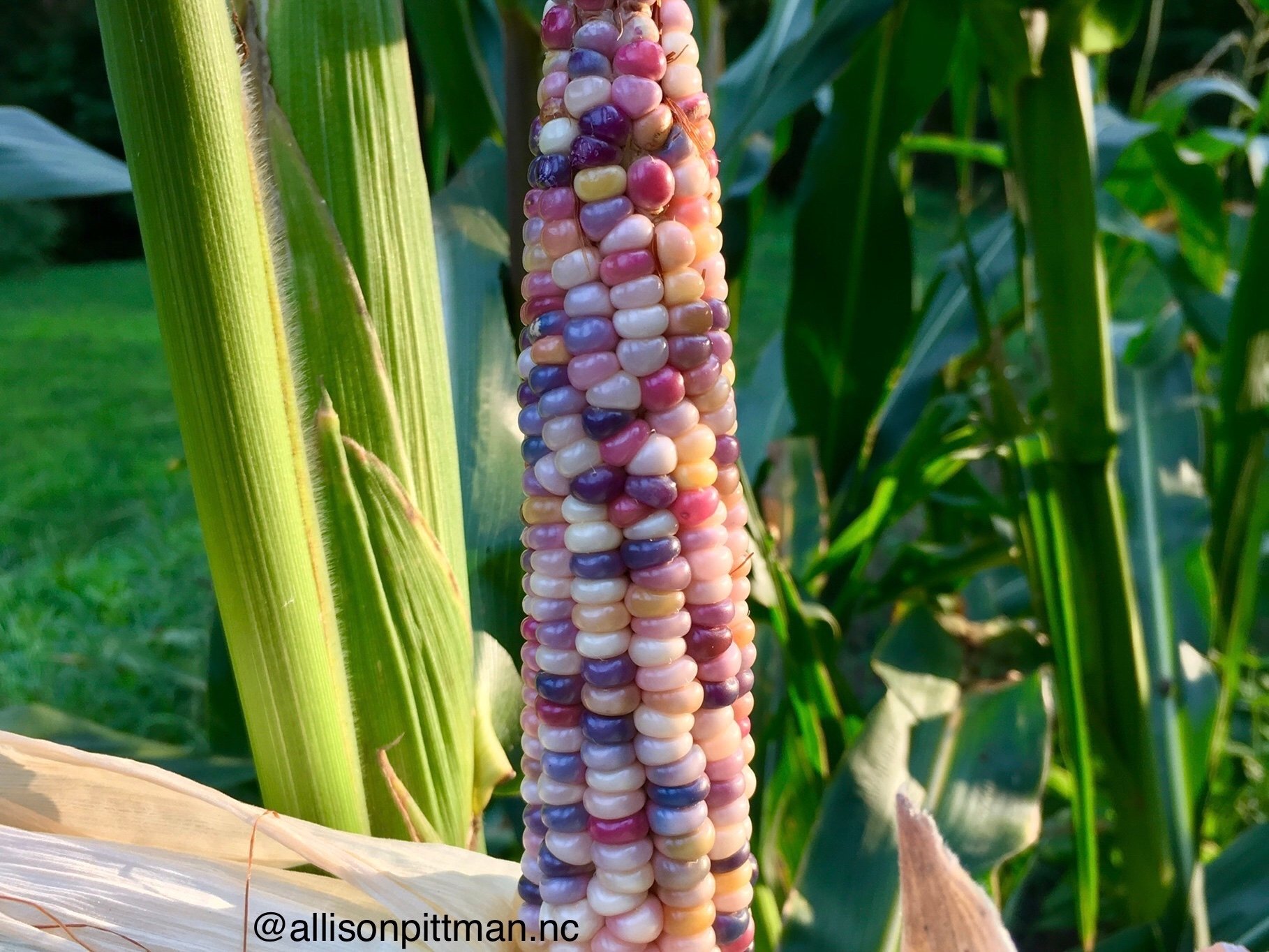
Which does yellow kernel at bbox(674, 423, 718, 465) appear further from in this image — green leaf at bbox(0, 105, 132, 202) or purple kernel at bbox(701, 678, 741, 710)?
green leaf at bbox(0, 105, 132, 202)

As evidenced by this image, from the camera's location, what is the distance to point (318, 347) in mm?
360

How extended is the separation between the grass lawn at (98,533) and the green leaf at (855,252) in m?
0.67

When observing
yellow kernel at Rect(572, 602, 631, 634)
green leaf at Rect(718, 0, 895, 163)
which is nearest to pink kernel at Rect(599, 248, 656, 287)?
yellow kernel at Rect(572, 602, 631, 634)

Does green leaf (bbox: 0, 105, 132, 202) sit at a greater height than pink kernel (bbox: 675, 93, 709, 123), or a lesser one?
lesser

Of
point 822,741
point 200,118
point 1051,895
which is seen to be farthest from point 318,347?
point 1051,895

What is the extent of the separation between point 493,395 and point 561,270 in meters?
0.27

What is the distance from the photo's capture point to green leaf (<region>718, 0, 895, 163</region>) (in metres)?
0.75

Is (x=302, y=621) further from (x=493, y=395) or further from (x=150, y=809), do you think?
(x=493, y=395)

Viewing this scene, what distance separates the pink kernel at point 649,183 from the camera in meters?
0.29

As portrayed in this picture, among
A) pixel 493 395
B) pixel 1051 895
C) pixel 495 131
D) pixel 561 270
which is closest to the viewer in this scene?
pixel 561 270

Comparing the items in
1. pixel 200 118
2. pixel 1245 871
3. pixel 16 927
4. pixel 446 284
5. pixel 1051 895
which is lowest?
pixel 1051 895

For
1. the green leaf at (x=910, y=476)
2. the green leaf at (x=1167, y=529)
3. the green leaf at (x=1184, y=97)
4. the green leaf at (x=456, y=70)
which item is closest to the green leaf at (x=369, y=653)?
the green leaf at (x=456, y=70)

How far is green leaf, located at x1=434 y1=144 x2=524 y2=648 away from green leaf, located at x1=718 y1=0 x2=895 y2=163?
25cm

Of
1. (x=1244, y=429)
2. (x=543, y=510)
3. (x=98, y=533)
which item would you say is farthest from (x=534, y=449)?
(x=98, y=533)
